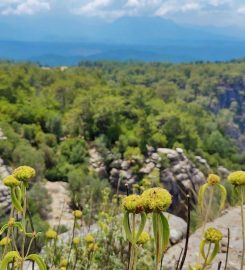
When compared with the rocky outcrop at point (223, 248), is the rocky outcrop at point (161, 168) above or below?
below

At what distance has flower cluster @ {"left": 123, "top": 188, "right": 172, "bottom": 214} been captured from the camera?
0.77 meters

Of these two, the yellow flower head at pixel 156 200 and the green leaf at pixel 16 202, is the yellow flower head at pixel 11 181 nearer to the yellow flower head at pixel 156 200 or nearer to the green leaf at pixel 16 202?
the green leaf at pixel 16 202

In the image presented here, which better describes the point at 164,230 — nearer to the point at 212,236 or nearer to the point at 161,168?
the point at 212,236

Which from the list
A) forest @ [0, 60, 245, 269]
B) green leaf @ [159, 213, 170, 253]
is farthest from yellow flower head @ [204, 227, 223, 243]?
forest @ [0, 60, 245, 269]

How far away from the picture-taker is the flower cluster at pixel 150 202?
771mm

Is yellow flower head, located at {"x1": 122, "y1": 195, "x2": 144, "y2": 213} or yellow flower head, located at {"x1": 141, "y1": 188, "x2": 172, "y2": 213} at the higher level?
yellow flower head, located at {"x1": 141, "y1": 188, "x2": 172, "y2": 213}

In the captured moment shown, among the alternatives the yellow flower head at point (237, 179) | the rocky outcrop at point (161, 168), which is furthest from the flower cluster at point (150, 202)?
the rocky outcrop at point (161, 168)

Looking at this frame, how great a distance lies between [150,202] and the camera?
786 millimetres

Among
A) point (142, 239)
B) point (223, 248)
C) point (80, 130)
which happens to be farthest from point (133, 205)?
point (80, 130)

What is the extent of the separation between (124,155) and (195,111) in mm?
20765

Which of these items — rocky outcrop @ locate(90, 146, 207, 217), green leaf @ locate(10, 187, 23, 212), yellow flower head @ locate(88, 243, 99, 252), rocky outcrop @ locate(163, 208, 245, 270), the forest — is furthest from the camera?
rocky outcrop @ locate(90, 146, 207, 217)

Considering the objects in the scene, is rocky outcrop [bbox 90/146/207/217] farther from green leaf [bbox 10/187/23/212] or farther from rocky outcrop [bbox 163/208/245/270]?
green leaf [bbox 10/187/23/212]

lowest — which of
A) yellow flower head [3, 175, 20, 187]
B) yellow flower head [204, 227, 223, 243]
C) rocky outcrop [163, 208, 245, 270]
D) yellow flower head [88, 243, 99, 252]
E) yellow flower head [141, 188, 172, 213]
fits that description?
rocky outcrop [163, 208, 245, 270]

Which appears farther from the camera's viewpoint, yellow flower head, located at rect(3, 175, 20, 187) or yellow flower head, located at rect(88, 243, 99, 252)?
yellow flower head, located at rect(88, 243, 99, 252)
